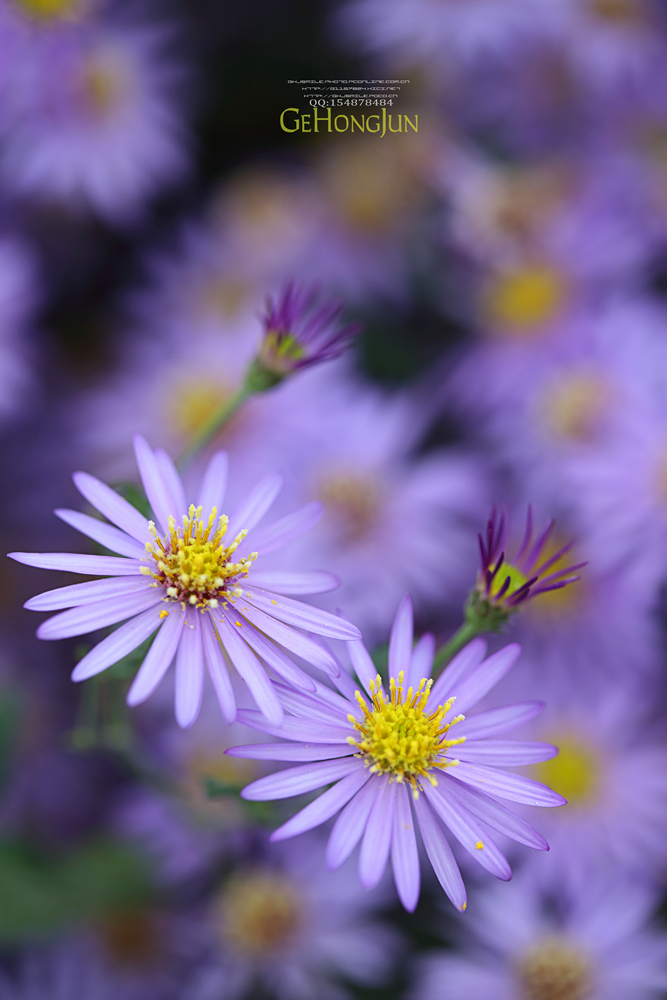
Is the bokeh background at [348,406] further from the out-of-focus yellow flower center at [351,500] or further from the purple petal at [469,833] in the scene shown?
the purple petal at [469,833]

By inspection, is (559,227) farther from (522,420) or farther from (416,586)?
(416,586)

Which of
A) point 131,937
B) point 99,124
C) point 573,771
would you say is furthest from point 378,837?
point 99,124

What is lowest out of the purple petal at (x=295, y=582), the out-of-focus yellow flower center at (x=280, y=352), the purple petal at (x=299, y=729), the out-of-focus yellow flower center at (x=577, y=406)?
the purple petal at (x=299, y=729)

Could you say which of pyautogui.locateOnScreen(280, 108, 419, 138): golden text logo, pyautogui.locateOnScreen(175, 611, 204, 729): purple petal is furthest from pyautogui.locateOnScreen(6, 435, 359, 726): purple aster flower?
pyautogui.locateOnScreen(280, 108, 419, 138): golden text logo

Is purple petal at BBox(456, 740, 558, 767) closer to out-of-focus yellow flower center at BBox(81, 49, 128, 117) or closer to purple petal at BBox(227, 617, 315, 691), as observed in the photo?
purple petal at BBox(227, 617, 315, 691)

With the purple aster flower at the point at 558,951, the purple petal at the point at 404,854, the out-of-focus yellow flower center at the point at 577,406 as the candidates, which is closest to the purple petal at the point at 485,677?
the purple petal at the point at 404,854

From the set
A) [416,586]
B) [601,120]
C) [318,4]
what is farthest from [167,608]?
[318,4]

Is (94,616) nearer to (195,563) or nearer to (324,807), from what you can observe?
(195,563)
